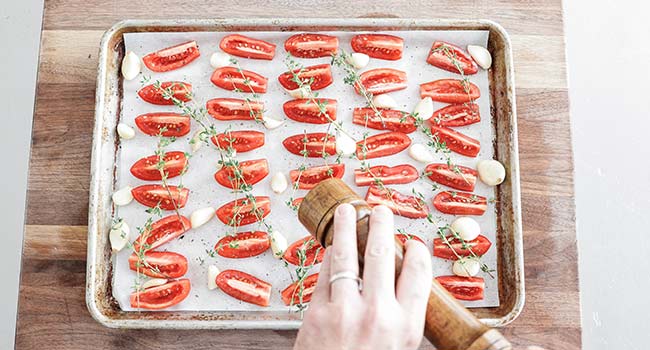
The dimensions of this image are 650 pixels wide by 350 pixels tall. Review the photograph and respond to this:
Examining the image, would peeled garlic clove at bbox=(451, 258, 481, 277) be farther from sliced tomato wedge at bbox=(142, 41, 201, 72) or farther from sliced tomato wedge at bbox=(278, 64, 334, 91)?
sliced tomato wedge at bbox=(142, 41, 201, 72)

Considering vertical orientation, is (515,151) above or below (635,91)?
above

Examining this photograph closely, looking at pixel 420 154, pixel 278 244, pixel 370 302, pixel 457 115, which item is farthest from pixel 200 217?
pixel 370 302

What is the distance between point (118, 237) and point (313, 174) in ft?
1.52

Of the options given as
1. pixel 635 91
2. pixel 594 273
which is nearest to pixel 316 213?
pixel 594 273

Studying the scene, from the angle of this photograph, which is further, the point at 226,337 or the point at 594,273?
the point at 594,273

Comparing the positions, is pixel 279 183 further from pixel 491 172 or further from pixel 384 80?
pixel 491 172

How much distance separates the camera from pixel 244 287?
1611 mm

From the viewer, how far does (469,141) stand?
5.52 ft

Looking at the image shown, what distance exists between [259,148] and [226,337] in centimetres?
44

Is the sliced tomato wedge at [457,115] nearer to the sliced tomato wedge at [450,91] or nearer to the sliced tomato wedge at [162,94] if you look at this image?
the sliced tomato wedge at [450,91]

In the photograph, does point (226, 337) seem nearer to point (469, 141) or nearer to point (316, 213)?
point (316, 213)

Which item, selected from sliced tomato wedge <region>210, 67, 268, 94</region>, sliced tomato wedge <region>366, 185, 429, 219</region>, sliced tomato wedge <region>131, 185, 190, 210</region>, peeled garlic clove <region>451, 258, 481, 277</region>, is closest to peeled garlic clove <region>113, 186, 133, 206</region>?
sliced tomato wedge <region>131, 185, 190, 210</region>

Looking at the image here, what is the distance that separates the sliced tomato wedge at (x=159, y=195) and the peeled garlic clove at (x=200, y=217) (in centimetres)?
4

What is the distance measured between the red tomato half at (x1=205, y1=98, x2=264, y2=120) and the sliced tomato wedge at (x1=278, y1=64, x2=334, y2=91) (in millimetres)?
90
